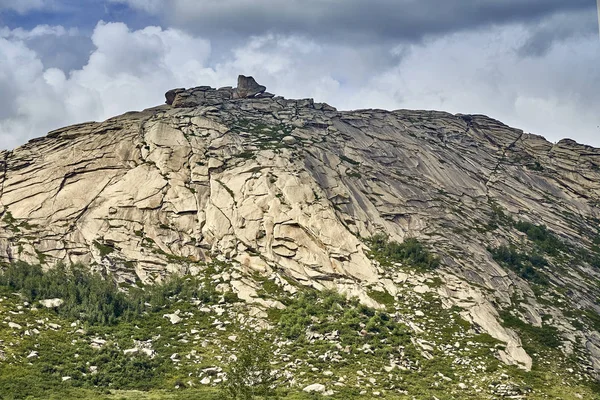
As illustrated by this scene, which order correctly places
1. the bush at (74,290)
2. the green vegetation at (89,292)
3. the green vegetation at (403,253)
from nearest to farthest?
the bush at (74,290) < the green vegetation at (89,292) < the green vegetation at (403,253)

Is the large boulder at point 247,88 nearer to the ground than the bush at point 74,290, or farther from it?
farther from it

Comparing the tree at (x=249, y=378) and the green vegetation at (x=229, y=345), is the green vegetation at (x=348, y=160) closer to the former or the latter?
the green vegetation at (x=229, y=345)

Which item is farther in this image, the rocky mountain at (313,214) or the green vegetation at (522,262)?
the green vegetation at (522,262)

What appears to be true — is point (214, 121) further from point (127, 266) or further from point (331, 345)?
point (331, 345)

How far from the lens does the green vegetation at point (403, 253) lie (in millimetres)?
89425

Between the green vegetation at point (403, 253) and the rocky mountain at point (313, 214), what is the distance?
104cm

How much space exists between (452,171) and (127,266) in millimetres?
72060

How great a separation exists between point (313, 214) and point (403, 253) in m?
15.5

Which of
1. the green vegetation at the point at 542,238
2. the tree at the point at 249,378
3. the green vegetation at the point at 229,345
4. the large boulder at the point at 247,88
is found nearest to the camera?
the tree at the point at 249,378

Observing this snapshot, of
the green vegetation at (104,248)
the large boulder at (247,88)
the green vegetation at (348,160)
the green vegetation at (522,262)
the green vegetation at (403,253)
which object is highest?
the large boulder at (247,88)

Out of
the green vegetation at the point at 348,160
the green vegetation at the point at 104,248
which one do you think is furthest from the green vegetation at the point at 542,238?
the green vegetation at the point at 104,248

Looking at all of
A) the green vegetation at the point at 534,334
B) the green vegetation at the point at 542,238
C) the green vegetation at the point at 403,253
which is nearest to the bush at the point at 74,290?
the green vegetation at the point at 403,253

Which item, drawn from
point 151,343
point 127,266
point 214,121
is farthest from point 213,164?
point 151,343

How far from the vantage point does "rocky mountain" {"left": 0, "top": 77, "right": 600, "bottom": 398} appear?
279ft
